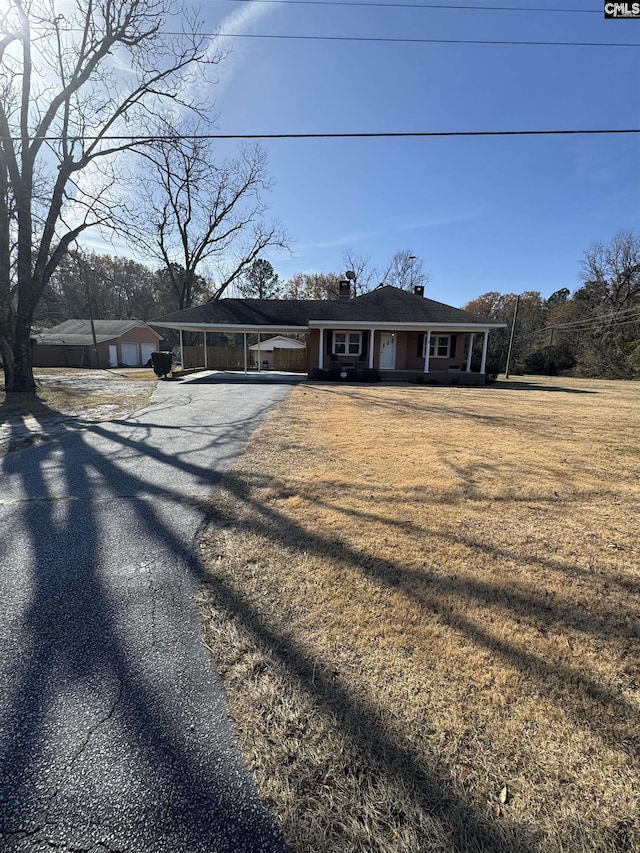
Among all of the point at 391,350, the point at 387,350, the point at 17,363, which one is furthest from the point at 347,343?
the point at 17,363

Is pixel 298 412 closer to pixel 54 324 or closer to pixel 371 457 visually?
pixel 371 457

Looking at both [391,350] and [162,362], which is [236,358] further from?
[391,350]

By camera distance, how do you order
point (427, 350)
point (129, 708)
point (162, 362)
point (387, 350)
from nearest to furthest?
point (129, 708) < point (427, 350) < point (162, 362) < point (387, 350)

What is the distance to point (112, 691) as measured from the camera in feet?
5.46

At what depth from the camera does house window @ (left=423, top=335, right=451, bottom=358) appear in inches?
782

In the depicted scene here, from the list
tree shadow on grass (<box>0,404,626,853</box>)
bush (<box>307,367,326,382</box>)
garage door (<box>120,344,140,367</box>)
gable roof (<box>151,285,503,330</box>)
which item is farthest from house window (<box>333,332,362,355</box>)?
garage door (<box>120,344,140,367</box>)

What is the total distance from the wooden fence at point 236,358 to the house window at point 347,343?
580 cm

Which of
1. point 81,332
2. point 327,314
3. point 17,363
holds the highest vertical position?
point 327,314

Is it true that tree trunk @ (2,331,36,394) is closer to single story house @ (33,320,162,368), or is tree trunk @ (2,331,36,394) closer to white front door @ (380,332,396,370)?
white front door @ (380,332,396,370)

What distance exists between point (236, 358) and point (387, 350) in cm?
1115

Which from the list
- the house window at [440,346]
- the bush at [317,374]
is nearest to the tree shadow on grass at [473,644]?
the bush at [317,374]

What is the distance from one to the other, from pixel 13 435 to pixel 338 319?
1502cm

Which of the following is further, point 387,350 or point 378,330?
point 387,350

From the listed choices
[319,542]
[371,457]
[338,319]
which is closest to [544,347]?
[338,319]
